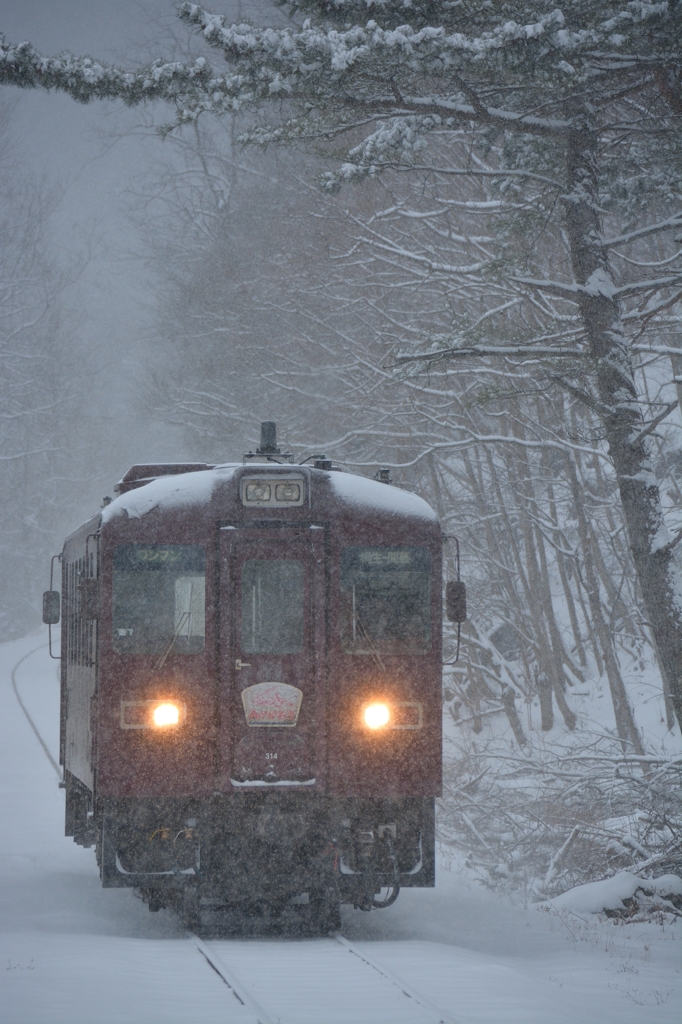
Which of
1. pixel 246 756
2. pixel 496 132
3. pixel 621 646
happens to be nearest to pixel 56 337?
pixel 621 646

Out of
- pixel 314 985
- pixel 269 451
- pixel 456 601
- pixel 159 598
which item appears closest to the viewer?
pixel 314 985

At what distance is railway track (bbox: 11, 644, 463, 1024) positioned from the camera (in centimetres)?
621

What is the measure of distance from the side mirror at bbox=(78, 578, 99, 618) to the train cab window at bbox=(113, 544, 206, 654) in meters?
0.14

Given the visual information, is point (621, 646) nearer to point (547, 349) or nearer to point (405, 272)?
point (405, 272)

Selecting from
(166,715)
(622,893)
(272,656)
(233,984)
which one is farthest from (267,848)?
(622,893)

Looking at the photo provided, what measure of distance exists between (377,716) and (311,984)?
2069 mm

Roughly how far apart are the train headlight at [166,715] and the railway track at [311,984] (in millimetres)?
1397

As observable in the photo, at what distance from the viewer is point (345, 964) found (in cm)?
750

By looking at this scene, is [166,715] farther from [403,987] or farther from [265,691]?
[403,987]

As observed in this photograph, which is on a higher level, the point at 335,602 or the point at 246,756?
the point at 335,602

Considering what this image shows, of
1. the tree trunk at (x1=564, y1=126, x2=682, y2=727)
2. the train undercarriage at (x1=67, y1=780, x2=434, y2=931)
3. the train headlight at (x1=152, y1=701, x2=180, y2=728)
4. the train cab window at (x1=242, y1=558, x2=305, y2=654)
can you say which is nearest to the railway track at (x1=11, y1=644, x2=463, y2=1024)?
the train undercarriage at (x1=67, y1=780, x2=434, y2=931)

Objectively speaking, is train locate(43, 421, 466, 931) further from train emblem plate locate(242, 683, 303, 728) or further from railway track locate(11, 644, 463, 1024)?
railway track locate(11, 644, 463, 1024)

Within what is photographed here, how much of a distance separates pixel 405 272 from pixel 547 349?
747 cm

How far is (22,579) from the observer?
5469 cm
